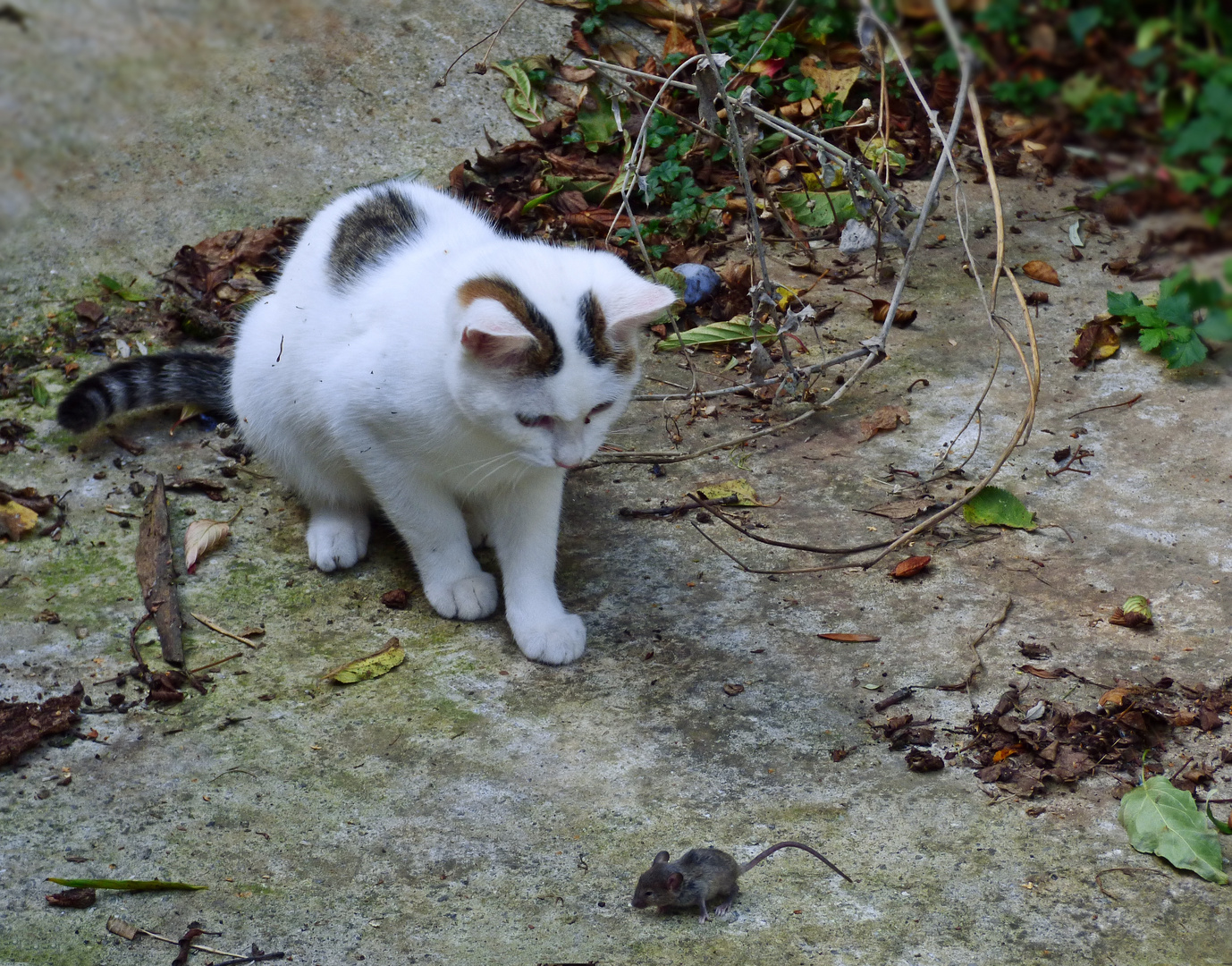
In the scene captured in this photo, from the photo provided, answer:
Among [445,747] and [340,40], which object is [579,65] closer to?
[340,40]

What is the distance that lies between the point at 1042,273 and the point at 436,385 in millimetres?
3096

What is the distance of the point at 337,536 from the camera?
393 cm

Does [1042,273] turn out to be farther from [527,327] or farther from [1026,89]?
[1026,89]

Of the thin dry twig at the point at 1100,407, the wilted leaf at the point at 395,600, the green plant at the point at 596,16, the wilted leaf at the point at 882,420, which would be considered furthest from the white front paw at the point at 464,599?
the green plant at the point at 596,16

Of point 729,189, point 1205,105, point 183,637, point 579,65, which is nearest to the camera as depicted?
point 1205,105

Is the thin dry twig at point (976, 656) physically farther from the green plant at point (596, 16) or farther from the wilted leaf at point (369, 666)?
the green plant at point (596, 16)

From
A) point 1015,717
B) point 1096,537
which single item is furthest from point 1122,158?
point 1096,537

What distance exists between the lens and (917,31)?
4.74 feet

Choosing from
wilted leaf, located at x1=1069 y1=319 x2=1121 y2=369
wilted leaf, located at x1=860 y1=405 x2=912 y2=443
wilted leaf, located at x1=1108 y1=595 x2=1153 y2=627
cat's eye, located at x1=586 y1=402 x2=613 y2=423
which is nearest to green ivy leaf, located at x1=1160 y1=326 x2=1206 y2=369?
wilted leaf, located at x1=1069 y1=319 x2=1121 y2=369

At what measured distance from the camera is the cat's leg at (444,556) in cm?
362

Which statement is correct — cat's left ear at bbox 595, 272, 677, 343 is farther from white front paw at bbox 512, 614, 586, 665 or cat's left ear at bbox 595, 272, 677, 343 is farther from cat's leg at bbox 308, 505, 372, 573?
cat's leg at bbox 308, 505, 372, 573

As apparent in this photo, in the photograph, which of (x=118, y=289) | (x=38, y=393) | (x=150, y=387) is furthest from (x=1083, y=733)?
(x=118, y=289)

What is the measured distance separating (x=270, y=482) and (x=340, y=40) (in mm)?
2852

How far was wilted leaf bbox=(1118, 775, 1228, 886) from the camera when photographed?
2533 millimetres
